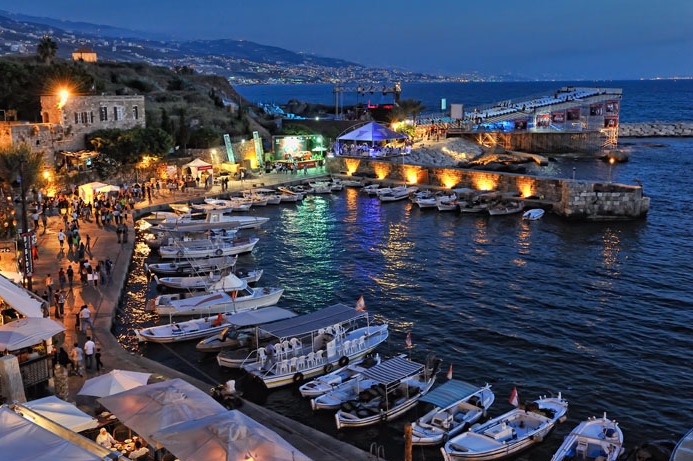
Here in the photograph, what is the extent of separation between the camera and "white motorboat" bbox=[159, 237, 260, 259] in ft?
119

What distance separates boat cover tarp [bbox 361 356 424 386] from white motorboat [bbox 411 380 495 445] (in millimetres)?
1187

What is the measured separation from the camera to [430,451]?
58.0 feet

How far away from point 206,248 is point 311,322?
15.8 m

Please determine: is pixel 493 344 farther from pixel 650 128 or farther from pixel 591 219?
pixel 650 128

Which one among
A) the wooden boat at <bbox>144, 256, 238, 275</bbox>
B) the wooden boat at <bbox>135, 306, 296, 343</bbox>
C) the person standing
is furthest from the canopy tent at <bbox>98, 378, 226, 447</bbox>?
the wooden boat at <bbox>144, 256, 238, 275</bbox>

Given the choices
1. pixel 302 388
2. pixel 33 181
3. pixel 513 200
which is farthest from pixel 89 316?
pixel 513 200

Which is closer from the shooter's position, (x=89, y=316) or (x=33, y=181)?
(x=89, y=316)

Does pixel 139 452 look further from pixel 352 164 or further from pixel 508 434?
pixel 352 164

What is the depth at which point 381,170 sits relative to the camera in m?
63.2

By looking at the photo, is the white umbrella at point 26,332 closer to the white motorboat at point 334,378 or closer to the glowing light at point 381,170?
the white motorboat at point 334,378

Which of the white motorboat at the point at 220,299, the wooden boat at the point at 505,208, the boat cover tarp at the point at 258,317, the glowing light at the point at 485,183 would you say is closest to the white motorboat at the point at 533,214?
the wooden boat at the point at 505,208

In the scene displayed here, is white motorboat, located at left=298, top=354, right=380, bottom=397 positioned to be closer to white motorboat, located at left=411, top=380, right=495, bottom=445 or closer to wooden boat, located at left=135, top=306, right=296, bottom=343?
→ white motorboat, located at left=411, top=380, right=495, bottom=445

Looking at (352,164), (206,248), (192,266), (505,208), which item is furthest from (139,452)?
(352,164)

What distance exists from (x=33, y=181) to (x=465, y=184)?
112 feet
